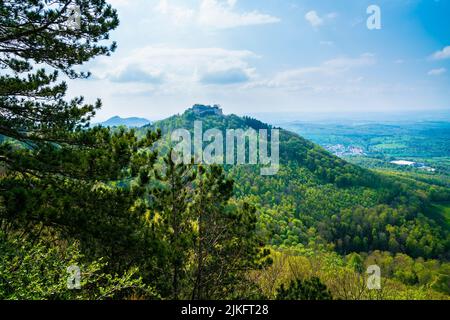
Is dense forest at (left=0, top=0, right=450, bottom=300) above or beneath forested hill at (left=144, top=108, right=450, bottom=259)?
above

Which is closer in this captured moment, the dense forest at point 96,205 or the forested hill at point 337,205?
the dense forest at point 96,205

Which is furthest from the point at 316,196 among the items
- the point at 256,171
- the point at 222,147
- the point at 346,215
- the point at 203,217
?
the point at 203,217

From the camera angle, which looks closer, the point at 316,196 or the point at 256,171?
the point at 316,196

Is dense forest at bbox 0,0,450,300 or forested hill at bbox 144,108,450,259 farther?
forested hill at bbox 144,108,450,259

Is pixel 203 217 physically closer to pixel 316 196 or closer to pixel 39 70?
pixel 39 70

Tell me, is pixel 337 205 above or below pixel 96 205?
below

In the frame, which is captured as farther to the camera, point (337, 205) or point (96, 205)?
point (337, 205)

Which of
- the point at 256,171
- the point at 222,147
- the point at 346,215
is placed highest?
the point at 222,147

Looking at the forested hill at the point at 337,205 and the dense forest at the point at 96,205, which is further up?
the dense forest at the point at 96,205
